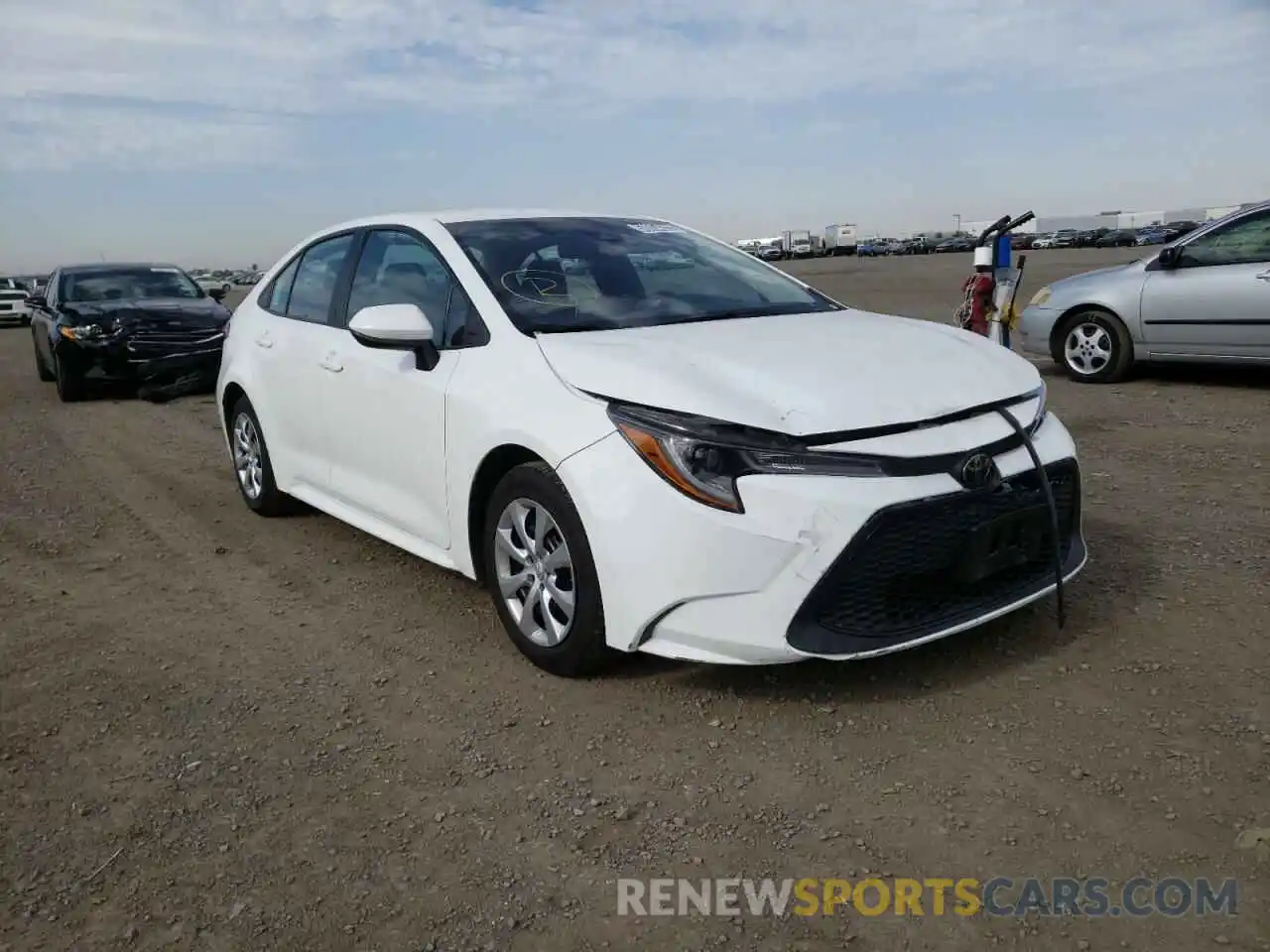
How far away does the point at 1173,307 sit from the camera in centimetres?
887

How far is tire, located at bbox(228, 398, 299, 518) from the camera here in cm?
570

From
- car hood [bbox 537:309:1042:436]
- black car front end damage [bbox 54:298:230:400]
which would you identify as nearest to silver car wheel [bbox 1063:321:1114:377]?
car hood [bbox 537:309:1042:436]

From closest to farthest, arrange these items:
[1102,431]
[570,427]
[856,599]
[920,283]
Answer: [856,599]
[570,427]
[1102,431]
[920,283]

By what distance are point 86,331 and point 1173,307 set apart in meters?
10.4

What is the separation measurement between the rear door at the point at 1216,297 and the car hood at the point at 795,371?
5.73 meters

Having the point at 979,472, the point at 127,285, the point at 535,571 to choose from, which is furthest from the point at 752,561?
the point at 127,285

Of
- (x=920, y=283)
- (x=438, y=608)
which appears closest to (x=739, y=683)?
(x=438, y=608)

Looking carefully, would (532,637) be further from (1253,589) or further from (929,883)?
(1253,589)

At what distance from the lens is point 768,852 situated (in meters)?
2.64

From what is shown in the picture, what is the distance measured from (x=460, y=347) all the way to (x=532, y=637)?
3.65 ft

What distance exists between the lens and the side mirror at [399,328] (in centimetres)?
388

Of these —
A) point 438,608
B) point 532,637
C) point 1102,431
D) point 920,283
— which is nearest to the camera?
point 532,637

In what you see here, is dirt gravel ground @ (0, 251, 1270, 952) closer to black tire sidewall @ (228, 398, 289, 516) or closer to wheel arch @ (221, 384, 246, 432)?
black tire sidewall @ (228, 398, 289, 516)

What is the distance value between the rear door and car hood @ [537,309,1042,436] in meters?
5.73
